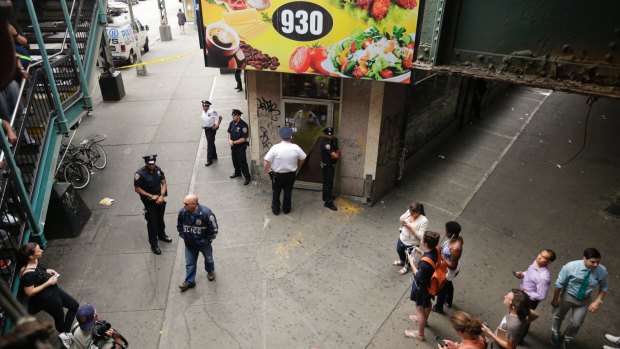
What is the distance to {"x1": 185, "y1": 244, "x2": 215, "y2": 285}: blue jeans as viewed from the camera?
253 inches

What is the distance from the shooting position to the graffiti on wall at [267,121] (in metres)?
8.91

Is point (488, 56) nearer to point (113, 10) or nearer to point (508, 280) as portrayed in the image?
point (508, 280)

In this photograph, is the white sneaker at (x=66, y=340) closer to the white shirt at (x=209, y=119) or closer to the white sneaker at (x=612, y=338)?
the white shirt at (x=209, y=119)

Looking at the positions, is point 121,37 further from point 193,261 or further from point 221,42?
point 193,261

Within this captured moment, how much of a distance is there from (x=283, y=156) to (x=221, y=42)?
2398 mm

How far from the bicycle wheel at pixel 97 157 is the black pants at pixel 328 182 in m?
5.57

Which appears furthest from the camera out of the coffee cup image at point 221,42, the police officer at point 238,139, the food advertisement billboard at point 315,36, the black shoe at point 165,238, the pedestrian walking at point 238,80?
the pedestrian walking at point 238,80

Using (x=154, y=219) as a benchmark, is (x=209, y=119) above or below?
above

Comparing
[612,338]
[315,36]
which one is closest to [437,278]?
[612,338]

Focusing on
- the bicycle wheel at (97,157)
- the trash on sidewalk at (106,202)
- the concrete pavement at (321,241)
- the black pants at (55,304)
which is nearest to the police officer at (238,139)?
the concrete pavement at (321,241)

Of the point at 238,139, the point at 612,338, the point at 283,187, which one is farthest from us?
the point at 238,139

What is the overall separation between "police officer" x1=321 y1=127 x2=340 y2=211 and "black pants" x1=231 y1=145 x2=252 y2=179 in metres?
1.95

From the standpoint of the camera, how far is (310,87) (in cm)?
870

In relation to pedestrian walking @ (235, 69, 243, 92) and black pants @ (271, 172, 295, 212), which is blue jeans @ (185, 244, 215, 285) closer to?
black pants @ (271, 172, 295, 212)
